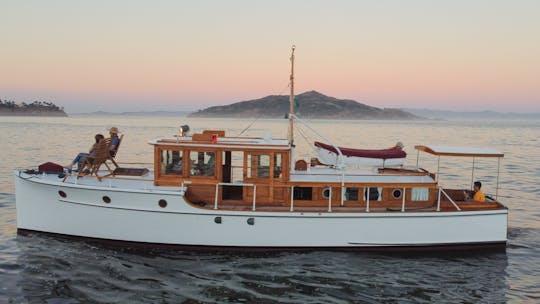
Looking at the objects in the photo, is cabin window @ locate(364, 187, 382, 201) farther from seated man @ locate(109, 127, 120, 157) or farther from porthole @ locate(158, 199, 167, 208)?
seated man @ locate(109, 127, 120, 157)

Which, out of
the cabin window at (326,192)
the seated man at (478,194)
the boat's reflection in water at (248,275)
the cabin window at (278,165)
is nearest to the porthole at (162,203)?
the boat's reflection in water at (248,275)

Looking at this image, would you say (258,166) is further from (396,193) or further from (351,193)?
(396,193)

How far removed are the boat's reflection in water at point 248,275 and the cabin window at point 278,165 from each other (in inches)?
87.7

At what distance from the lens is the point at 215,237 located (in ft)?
41.4

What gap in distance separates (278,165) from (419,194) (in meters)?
4.33

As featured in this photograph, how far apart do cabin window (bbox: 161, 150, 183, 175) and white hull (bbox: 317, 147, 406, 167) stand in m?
4.42

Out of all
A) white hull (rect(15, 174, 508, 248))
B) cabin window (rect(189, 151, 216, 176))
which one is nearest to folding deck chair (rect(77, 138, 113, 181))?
white hull (rect(15, 174, 508, 248))

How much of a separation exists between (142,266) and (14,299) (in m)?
2.96

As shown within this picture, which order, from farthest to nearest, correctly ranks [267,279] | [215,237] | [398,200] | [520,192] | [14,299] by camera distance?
[520,192]
[398,200]
[215,237]
[267,279]
[14,299]

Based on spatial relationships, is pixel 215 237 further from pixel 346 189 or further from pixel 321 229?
pixel 346 189

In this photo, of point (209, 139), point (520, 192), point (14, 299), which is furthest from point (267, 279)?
point (520, 192)

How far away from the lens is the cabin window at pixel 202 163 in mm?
12875

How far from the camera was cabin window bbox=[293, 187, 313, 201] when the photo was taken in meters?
13.2

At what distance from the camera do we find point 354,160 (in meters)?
14.3
